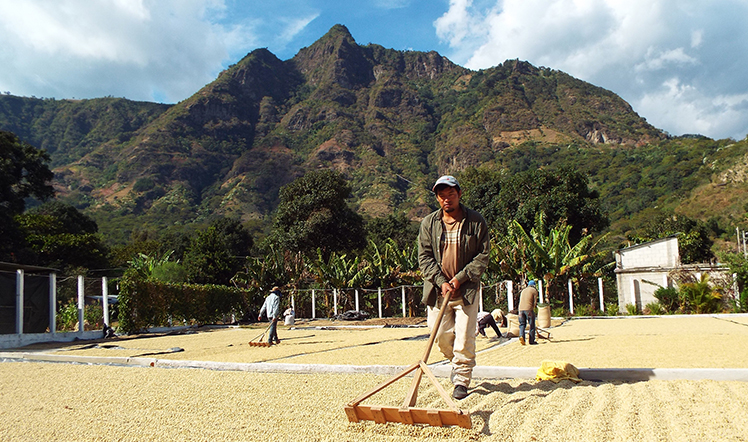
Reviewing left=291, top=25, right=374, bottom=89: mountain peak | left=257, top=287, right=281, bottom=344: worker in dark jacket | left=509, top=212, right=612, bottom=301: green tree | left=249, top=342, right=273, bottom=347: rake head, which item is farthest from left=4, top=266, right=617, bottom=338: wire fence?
Answer: left=291, top=25, right=374, bottom=89: mountain peak

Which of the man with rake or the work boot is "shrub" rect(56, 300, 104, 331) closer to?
the man with rake

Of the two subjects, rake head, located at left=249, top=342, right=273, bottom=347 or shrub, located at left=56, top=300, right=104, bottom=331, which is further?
shrub, located at left=56, top=300, right=104, bottom=331

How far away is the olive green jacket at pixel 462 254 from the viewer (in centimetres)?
439

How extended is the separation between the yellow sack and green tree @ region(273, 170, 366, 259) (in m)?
30.9

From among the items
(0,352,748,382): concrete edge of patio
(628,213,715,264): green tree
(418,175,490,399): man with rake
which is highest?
(628,213,715,264): green tree

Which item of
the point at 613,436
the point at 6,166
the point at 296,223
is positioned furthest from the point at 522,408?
the point at 6,166

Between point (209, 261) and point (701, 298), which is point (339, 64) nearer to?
point (209, 261)

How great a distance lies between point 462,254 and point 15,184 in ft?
119

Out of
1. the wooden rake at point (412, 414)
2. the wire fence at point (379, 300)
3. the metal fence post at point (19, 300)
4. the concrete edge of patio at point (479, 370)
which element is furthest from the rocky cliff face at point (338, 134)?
the wooden rake at point (412, 414)

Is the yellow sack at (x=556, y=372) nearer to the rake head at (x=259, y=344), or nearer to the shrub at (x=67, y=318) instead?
the rake head at (x=259, y=344)

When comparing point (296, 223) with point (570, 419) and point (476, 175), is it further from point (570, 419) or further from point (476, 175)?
point (570, 419)

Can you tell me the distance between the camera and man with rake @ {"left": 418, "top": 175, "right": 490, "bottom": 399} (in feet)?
14.2

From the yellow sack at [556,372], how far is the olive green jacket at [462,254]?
118 cm

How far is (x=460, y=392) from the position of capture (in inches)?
166
